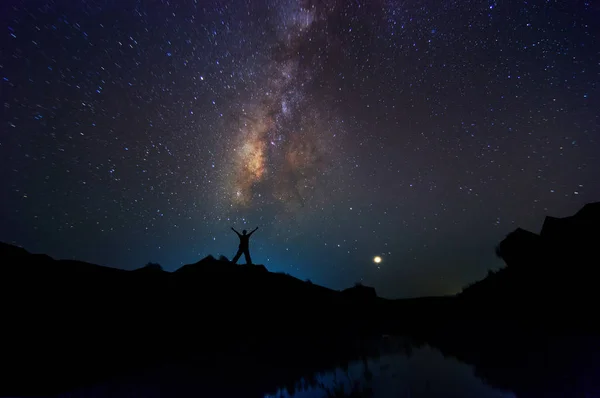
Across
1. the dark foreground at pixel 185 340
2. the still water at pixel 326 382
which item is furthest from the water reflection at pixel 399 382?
the dark foreground at pixel 185 340

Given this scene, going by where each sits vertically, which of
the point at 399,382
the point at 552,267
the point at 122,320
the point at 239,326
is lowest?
the point at 399,382

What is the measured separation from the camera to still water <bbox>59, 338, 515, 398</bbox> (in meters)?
3.30

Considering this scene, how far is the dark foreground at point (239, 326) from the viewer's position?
426cm

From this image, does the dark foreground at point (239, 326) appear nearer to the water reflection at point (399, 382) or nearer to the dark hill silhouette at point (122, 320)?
the dark hill silhouette at point (122, 320)

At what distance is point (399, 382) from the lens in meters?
3.67

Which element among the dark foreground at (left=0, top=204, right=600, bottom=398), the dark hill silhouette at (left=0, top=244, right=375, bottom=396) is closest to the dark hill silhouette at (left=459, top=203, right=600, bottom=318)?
the dark foreground at (left=0, top=204, right=600, bottom=398)

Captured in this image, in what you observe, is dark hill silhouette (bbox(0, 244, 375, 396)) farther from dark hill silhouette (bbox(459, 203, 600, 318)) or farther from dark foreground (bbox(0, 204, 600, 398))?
dark hill silhouette (bbox(459, 203, 600, 318))

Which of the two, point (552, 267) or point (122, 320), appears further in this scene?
point (552, 267)

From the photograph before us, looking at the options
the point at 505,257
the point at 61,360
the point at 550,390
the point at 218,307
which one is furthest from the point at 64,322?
the point at 505,257

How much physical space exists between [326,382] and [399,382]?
3.83ft

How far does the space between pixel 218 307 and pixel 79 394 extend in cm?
565

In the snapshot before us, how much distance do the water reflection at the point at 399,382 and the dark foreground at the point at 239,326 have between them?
319mm

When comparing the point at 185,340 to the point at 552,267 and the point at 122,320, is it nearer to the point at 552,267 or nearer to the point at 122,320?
the point at 122,320

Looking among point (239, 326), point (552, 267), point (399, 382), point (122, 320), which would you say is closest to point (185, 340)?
point (122, 320)
